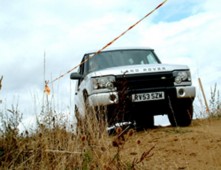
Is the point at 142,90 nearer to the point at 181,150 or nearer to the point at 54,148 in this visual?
the point at 181,150

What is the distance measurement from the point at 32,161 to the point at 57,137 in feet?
2.16

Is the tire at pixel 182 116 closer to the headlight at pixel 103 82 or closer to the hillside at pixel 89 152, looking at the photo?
the headlight at pixel 103 82

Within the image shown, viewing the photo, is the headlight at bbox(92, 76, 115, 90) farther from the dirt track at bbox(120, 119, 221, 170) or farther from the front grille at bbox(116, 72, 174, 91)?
the dirt track at bbox(120, 119, 221, 170)

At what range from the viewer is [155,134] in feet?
21.6

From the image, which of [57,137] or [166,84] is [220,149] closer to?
[57,137]

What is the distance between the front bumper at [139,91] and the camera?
21.8 feet

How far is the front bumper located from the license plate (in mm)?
63

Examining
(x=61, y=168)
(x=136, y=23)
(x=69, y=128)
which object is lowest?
(x=61, y=168)

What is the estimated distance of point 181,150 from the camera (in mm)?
5152

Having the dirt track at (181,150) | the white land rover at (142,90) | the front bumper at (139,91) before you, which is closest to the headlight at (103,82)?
the white land rover at (142,90)

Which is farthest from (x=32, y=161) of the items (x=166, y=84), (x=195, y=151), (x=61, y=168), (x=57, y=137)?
(x=166, y=84)

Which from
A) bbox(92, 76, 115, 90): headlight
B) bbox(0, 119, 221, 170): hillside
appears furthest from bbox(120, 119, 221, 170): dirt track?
bbox(92, 76, 115, 90): headlight

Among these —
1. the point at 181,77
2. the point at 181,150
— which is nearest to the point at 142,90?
the point at 181,77

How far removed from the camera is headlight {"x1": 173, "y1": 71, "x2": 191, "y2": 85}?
7164 millimetres
